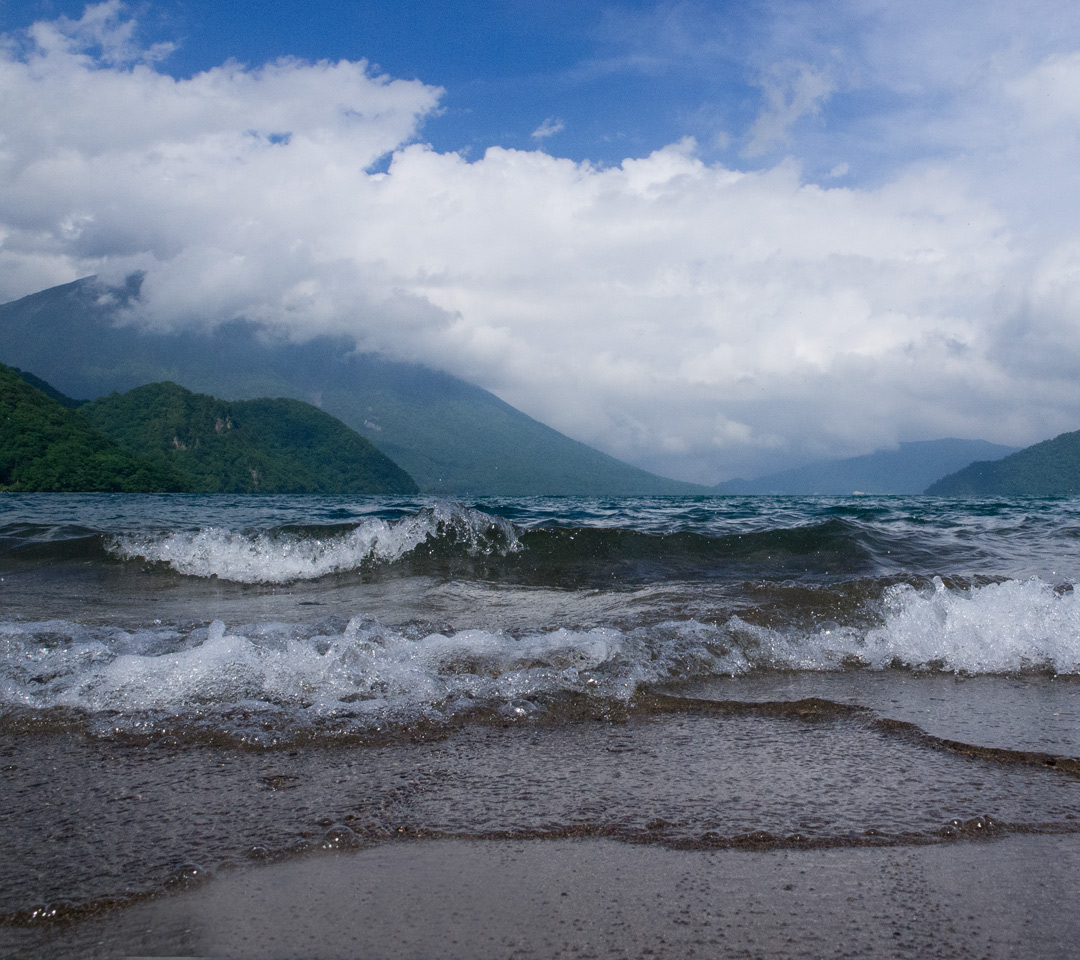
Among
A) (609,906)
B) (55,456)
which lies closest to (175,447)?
(55,456)

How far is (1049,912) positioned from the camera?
5.44 ft

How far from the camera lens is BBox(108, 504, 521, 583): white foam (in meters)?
8.70

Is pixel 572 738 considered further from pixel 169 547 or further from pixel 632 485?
pixel 632 485

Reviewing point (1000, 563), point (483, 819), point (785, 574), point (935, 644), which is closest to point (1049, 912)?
point (483, 819)

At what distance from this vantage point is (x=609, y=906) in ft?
5.55

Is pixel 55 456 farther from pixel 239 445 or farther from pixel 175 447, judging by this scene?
pixel 239 445

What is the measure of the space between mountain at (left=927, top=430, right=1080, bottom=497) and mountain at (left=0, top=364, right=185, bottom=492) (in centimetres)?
9537

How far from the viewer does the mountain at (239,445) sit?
8975cm

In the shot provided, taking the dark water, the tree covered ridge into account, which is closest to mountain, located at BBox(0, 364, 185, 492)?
the tree covered ridge

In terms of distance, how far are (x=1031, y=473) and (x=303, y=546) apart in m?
120

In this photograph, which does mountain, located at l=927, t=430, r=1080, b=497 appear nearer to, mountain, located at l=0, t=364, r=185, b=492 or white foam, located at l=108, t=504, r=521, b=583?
mountain, located at l=0, t=364, r=185, b=492

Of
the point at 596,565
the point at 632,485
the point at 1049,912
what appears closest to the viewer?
the point at 1049,912

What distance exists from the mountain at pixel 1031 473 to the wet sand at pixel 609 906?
104 meters

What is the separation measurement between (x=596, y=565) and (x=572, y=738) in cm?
605
